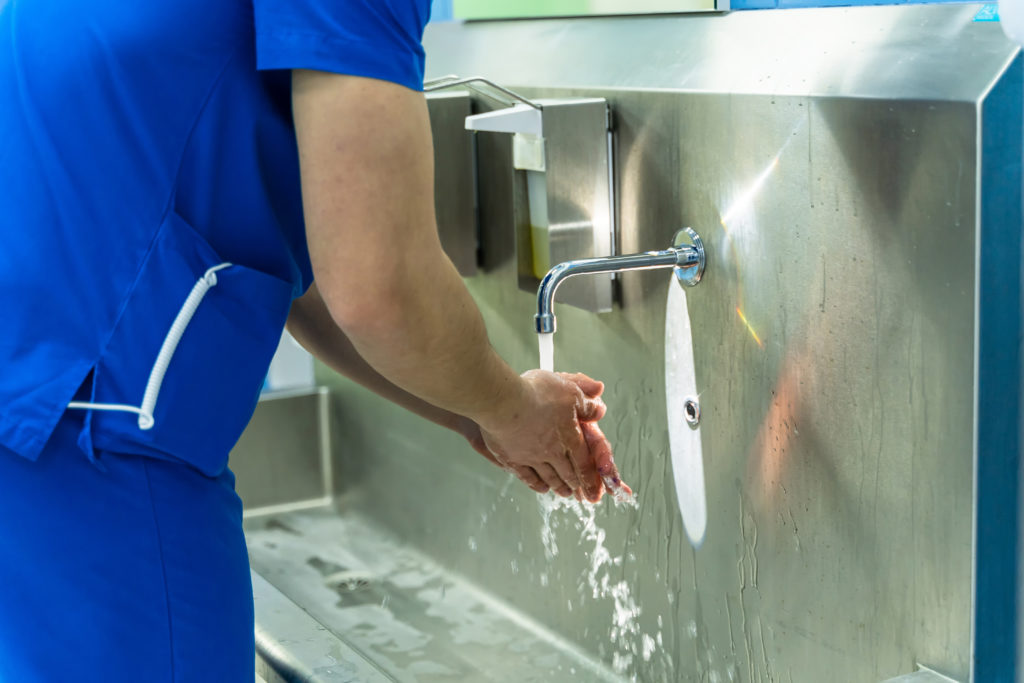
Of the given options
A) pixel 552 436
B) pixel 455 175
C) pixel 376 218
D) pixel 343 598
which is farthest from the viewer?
pixel 343 598

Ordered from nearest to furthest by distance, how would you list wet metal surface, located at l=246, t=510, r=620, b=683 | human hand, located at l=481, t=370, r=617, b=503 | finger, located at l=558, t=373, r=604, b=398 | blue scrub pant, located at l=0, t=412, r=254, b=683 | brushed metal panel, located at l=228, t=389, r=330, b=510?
blue scrub pant, located at l=0, t=412, r=254, b=683 < human hand, located at l=481, t=370, r=617, b=503 < finger, located at l=558, t=373, r=604, b=398 < wet metal surface, located at l=246, t=510, r=620, b=683 < brushed metal panel, located at l=228, t=389, r=330, b=510

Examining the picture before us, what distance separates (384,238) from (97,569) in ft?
0.97

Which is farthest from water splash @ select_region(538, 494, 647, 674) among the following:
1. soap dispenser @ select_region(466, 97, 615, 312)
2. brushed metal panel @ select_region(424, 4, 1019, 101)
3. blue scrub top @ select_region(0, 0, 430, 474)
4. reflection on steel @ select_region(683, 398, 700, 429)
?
blue scrub top @ select_region(0, 0, 430, 474)

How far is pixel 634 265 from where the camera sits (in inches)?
40.9

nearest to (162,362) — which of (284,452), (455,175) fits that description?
(455,175)

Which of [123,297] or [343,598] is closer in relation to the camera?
[123,297]

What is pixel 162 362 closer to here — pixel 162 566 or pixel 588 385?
pixel 162 566

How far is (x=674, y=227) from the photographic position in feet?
3.55

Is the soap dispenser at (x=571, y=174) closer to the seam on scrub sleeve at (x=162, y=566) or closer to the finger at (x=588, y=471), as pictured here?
the finger at (x=588, y=471)

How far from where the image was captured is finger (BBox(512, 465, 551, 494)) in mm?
1001

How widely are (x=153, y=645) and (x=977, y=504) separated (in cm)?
54

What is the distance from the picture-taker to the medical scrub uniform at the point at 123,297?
0.77 metres

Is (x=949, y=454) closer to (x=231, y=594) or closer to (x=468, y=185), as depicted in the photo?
(x=231, y=594)

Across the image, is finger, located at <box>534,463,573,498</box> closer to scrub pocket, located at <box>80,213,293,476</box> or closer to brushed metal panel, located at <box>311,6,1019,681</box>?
brushed metal panel, located at <box>311,6,1019,681</box>
